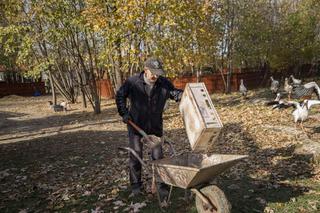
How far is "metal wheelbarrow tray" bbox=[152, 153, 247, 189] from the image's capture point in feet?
14.0

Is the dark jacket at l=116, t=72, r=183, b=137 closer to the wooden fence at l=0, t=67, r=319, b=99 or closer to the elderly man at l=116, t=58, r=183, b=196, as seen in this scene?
the elderly man at l=116, t=58, r=183, b=196

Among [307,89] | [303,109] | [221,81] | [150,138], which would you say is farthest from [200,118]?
[221,81]

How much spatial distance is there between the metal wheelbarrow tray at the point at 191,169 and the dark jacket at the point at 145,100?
0.81 meters

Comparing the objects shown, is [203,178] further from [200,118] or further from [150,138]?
[150,138]

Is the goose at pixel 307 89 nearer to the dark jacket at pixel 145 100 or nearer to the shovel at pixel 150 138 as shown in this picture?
the dark jacket at pixel 145 100

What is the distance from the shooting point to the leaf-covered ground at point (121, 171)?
5723mm

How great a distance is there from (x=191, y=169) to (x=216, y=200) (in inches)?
22.5

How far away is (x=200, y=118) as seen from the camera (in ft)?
15.4

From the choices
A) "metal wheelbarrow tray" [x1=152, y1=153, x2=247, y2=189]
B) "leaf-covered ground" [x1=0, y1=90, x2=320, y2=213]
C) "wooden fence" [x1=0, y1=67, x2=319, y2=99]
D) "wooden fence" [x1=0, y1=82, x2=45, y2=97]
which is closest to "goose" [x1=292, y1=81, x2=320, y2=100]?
"leaf-covered ground" [x1=0, y1=90, x2=320, y2=213]

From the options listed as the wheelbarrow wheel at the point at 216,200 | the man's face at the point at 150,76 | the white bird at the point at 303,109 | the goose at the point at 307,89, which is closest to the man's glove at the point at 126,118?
the man's face at the point at 150,76

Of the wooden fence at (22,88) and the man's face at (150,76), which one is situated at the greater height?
the man's face at (150,76)

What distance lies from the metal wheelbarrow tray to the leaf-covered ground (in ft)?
2.65

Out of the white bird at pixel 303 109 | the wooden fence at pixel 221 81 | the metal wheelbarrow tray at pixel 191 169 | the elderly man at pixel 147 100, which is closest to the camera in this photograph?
the metal wheelbarrow tray at pixel 191 169

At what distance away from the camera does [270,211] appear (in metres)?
Result: 5.14
